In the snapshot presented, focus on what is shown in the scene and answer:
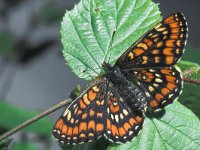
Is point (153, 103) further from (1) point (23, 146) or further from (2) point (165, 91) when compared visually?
(1) point (23, 146)

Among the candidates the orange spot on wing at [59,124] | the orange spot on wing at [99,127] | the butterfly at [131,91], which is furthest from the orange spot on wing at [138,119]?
the orange spot on wing at [59,124]

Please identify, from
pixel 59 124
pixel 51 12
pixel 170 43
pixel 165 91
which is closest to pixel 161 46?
pixel 170 43

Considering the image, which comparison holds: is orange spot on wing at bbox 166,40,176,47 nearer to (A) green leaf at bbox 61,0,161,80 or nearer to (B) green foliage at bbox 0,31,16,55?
(A) green leaf at bbox 61,0,161,80

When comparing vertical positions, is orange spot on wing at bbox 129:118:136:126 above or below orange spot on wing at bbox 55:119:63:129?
below

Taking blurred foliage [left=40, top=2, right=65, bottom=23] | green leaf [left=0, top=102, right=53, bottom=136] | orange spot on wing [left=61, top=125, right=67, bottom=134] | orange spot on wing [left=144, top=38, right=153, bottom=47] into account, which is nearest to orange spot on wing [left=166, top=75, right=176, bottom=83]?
orange spot on wing [left=144, top=38, right=153, bottom=47]

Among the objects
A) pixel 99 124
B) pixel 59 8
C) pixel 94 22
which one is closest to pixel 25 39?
pixel 59 8

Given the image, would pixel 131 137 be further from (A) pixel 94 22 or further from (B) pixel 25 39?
(B) pixel 25 39

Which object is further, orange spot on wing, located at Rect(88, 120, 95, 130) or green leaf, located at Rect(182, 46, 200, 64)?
green leaf, located at Rect(182, 46, 200, 64)

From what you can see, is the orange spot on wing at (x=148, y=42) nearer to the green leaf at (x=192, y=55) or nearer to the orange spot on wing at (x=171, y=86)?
the orange spot on wing at (x=171, y=86)
